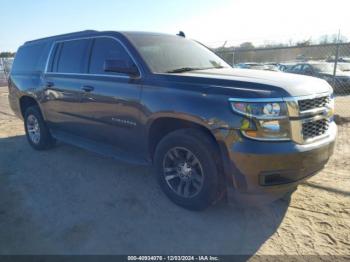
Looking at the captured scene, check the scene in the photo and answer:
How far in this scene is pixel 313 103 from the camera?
294 centimetres

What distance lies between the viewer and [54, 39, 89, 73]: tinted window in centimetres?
450

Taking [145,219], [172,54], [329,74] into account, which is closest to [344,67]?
[329,74]

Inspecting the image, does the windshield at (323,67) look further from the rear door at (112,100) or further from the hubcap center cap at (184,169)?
the hubcap center cap at (184,169)

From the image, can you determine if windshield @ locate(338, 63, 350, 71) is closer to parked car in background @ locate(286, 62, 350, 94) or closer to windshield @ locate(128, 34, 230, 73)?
parked car in background @ locate(286, 62, 350, 94)

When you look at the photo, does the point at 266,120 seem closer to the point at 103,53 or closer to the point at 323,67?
the point at 103,53

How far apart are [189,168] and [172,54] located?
162cm

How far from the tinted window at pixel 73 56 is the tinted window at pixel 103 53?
22 centimetres

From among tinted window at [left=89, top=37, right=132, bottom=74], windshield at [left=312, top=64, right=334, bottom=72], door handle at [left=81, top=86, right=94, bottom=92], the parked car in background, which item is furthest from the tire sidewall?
windshield at [left=312, top=64, right=334, bottom=72]

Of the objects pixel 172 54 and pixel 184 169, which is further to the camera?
pixel 172 54

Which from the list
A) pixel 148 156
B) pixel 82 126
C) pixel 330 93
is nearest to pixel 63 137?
pixel 82 126

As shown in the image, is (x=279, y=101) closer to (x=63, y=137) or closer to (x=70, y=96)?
(x=70, y=96)

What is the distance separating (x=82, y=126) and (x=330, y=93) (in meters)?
3.46

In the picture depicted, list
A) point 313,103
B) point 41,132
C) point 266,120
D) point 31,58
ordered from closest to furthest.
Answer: point 266,120 < point 313,103 < point 41,132 < point 31,58

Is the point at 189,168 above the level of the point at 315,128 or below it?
below
